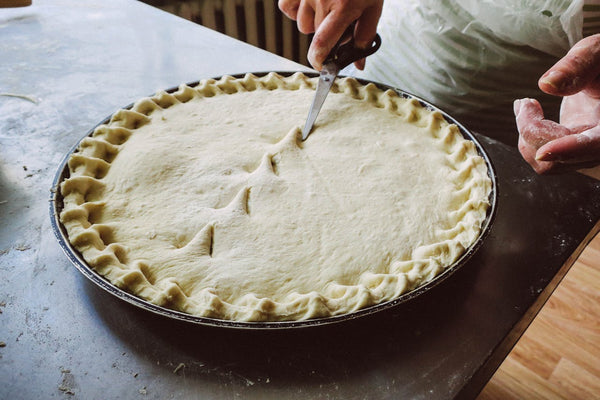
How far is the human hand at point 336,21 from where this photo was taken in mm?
1145

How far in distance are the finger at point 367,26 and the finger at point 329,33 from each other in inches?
2.5

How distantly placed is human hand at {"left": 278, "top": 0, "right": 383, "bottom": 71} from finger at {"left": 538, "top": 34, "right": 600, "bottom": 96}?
51 centimetres

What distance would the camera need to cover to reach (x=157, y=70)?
177cm

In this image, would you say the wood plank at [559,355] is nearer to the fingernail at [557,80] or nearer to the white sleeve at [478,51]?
the white sleeve at [478,51]

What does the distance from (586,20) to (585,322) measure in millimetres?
1339

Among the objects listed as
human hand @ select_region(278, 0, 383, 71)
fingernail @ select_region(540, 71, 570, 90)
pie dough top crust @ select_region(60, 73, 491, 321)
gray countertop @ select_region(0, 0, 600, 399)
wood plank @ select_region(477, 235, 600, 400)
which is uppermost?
fingernail @ select_region(540, 71, 570, 90)

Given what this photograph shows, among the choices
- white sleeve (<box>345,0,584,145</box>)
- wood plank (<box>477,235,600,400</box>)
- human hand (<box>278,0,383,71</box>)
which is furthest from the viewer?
wood plank (<box>477,235,600,400</box>)

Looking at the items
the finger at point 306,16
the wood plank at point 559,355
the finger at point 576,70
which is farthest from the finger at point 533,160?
the wood plank at point 559,355

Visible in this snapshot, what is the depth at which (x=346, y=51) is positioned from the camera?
4.06ft

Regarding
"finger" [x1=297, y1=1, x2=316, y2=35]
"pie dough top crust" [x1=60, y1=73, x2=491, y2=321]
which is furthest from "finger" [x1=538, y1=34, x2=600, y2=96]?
"finger" [x1=297, y1=1, x2=316, y2=35]

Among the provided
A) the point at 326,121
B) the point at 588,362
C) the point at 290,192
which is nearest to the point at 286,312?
the point at 290,192

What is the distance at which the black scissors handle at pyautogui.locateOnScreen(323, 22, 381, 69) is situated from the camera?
4.01 ft

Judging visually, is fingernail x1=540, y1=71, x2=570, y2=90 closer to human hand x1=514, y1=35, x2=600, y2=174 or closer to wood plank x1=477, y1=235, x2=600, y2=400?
human hand x1=514, y1=35, x2=600, y2=174

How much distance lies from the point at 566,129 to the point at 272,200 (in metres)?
0.64
